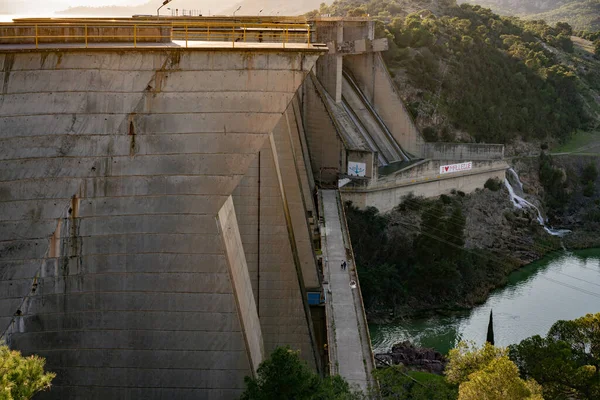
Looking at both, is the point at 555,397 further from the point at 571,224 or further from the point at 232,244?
the point at 571,224

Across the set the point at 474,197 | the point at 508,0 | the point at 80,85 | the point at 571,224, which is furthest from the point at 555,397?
the point at 508,0

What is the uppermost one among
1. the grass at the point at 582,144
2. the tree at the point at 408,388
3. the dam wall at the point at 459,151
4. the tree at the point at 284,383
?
the grass at the point at 582,144

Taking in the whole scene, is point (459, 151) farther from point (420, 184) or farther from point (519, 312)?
point (519, 312)

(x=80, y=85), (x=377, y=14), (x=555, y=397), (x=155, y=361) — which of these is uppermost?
(x=377, y=14)

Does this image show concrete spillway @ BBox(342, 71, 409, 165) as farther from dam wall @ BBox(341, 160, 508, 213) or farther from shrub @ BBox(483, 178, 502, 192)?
shrub @ BBox(483, 178, 502, 192)

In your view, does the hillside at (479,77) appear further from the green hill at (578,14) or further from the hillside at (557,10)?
the green hill at (578,14)

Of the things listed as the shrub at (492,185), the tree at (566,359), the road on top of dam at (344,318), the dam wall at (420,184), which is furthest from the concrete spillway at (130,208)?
the shrub at (492,185)

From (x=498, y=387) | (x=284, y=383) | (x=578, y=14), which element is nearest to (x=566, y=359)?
(x=498, y=387)
